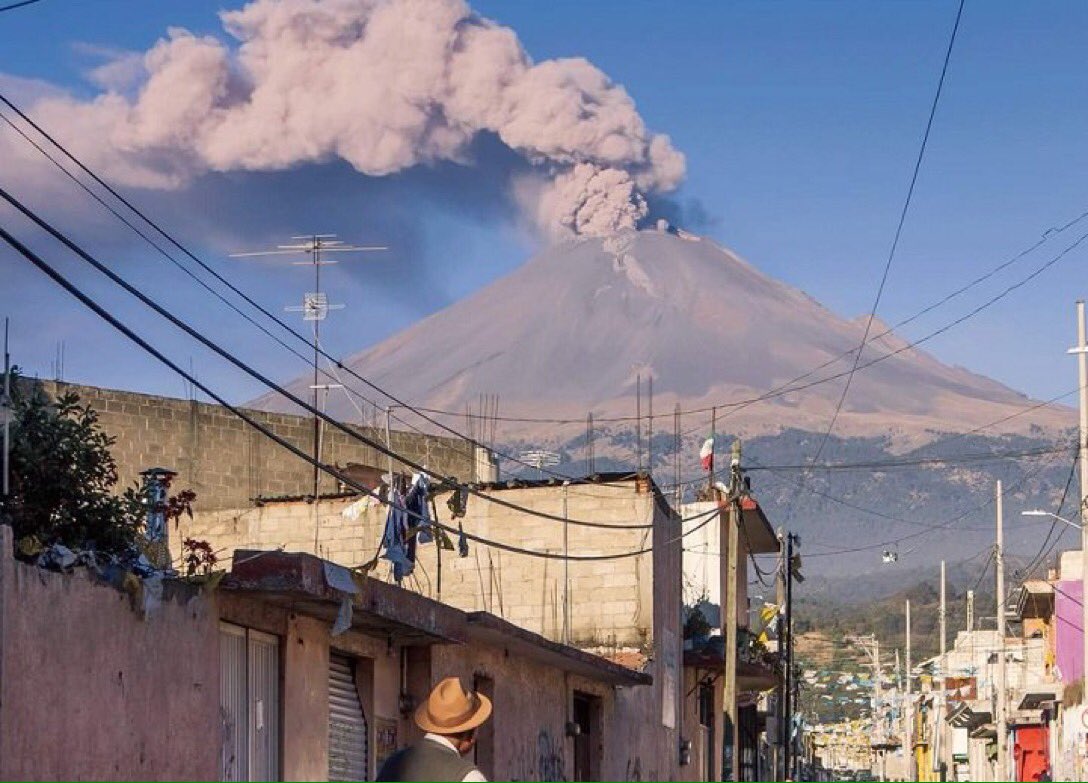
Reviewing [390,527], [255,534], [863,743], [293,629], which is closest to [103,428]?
[255,534]

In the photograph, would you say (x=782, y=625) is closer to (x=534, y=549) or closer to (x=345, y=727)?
(x=534, y=549)

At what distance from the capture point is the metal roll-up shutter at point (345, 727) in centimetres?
1980

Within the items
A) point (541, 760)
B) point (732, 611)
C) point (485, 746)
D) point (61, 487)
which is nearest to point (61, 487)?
point (61, 487)

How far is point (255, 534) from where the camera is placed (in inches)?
1235

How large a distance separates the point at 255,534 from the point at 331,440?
640cm

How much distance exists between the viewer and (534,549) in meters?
30.9

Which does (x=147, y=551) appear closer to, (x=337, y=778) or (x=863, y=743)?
(x=337, y=778)

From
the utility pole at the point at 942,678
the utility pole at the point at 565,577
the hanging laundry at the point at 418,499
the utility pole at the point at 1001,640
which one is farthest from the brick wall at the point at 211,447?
the utility pole at the point at 942,678

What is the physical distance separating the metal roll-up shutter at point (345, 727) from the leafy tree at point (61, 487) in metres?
3.97

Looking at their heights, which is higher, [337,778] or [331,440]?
[331,440]

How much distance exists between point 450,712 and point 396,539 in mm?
16495

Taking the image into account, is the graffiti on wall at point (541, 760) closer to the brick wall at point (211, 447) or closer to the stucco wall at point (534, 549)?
the stucco wall at point (534, 549)

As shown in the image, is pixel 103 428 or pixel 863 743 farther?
pixel 863 743

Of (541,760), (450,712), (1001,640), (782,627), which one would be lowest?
(541,760)
